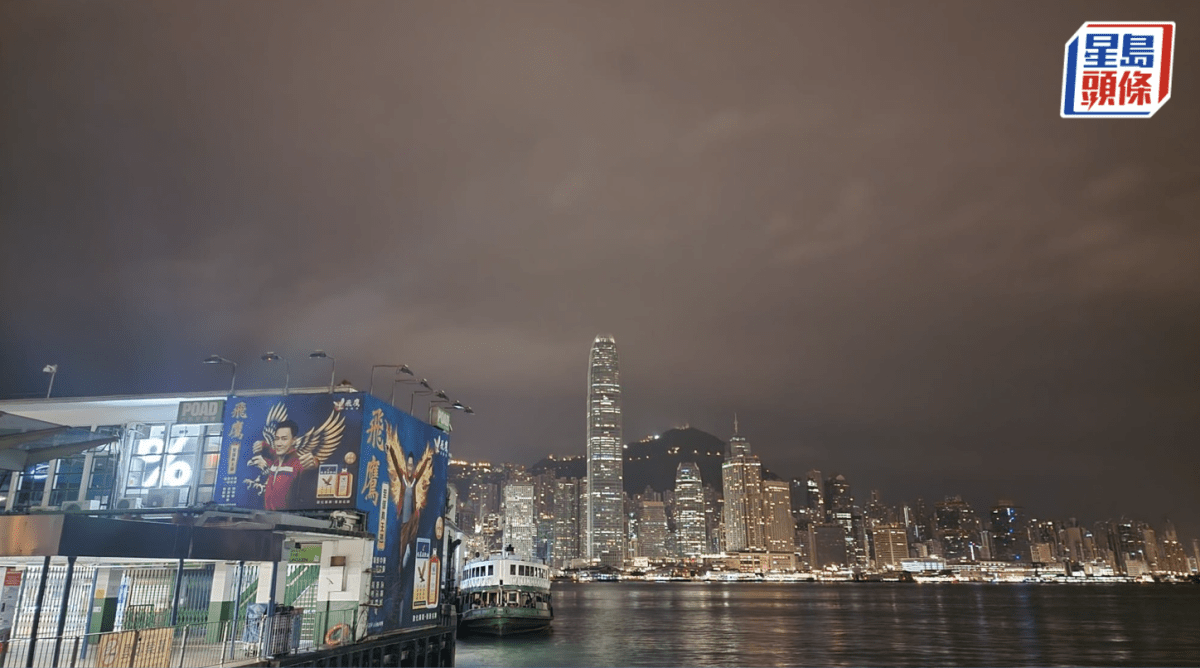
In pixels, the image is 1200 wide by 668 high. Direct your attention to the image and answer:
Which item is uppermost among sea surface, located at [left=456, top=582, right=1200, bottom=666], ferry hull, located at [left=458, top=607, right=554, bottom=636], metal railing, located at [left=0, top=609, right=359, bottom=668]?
metal railing, located at [left=0, top=609, right=359, bottom=668]

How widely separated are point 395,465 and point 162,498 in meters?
11.7

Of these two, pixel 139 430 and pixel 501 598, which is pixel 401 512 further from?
pixel 501 598

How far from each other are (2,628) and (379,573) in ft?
44.6

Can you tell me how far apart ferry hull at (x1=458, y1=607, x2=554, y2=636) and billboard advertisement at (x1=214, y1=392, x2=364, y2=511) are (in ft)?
105

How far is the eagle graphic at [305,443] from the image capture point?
34.2 metres

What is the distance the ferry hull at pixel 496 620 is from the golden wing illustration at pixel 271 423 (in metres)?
32.9

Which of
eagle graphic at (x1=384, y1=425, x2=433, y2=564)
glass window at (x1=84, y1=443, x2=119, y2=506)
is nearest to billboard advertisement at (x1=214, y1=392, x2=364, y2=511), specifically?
eagle graphic at (x1=384, y1=425, x2=433, y2=564)

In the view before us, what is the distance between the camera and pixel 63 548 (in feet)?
53.8

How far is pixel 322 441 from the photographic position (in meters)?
34.4

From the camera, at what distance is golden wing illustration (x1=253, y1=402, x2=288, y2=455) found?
35625 mm

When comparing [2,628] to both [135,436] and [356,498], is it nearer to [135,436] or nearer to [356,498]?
[356,498]

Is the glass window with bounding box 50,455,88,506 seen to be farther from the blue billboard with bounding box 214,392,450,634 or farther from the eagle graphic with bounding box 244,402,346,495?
the eagle graphic with bounding box 244,402,346,495

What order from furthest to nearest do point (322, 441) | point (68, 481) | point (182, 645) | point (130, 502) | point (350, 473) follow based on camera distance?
point (68, 481) → point (130, 502) → point (322, 441) → point (350, 473) → point (182, 645)

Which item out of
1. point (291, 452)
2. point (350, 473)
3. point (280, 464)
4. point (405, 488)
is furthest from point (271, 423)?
point (405, 488)
